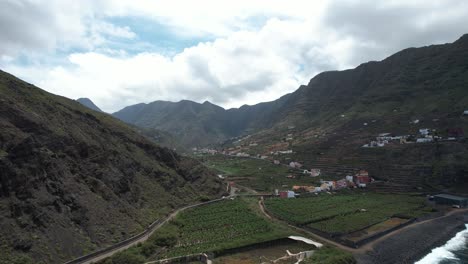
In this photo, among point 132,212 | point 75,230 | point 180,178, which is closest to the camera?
point 75,230

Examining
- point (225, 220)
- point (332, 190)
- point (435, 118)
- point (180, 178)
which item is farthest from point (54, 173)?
point (435, 118)

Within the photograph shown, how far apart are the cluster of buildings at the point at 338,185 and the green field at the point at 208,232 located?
20.3 metres

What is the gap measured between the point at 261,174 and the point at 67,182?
67.7 metres

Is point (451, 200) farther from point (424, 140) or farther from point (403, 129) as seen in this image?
point (403, 129)

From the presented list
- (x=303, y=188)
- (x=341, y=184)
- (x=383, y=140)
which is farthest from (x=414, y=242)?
(x=383, y=140)

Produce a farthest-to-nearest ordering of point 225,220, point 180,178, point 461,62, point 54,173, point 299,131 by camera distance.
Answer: point 299,131 → point 461,62 → point 180,178 → point 225,220 → point 54,173

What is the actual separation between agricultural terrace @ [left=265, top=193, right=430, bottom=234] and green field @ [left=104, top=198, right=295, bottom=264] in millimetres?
5314

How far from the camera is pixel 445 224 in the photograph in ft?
187

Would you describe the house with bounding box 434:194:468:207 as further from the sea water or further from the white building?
the white building

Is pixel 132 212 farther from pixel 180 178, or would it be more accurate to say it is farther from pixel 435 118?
pixel 435 118

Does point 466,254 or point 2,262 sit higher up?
point 2,262

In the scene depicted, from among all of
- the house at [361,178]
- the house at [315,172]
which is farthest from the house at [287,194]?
the house at [315,172]

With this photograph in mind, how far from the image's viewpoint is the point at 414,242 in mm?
48750

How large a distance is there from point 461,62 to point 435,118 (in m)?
50.9
